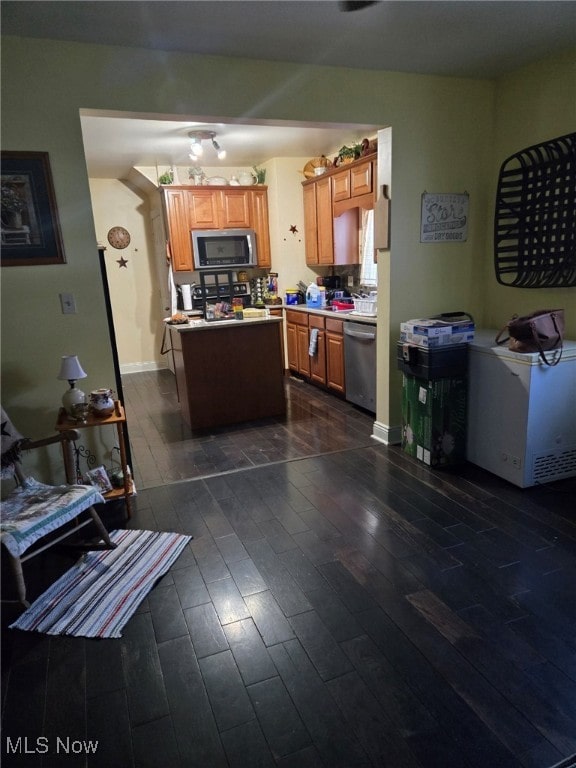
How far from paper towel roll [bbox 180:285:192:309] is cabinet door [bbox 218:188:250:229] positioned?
2.84ft

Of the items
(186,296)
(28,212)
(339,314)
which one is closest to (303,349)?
(339,314)

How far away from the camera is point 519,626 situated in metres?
1.76

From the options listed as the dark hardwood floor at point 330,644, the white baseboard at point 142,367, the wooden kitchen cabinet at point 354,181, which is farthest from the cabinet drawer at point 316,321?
the white baseboard at point 142,367

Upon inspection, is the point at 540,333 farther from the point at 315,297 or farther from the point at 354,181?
the point at 315,297

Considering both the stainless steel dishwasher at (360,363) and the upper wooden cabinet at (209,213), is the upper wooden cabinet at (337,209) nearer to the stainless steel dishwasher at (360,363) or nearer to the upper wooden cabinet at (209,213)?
the upper wooden cabinet at (209,213)

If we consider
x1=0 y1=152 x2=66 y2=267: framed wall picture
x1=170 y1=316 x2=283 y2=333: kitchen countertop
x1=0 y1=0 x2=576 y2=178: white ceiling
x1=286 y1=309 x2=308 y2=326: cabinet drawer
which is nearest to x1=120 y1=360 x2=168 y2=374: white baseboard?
x1=286 y1=309 x2=308 y2=326: cabinet drawer

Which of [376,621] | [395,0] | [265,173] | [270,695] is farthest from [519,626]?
[265,173]

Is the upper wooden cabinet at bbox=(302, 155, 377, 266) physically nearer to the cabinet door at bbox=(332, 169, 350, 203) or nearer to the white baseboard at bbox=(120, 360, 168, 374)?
the cabinet door at bbox=(332, 169, 350, 203)

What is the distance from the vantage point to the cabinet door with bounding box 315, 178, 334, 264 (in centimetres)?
496

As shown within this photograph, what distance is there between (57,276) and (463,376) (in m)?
2.47

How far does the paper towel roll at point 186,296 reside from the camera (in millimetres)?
5809

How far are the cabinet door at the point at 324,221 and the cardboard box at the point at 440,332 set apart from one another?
235 centimetres

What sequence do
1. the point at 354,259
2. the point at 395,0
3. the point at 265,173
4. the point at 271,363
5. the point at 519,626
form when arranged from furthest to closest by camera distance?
the point at 265,173 → the point at 354,259 → the point at 271,363 → the point at 395,0 → the point at 519,626

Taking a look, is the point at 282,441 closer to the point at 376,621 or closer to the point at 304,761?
the point at 376,621
